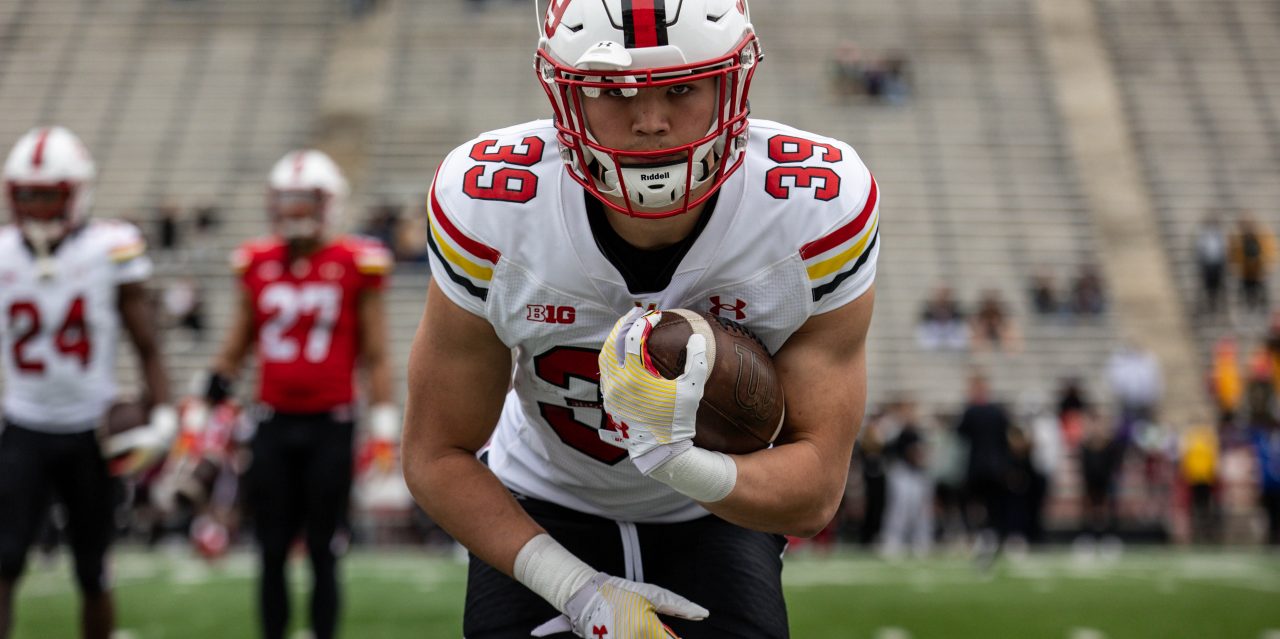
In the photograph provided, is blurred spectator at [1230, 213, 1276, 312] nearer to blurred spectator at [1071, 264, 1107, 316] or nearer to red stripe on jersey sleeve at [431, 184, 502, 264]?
blurred spectator at [1071, 264, 1107, 316]

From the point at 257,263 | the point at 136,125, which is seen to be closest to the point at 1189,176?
the point at 136,125

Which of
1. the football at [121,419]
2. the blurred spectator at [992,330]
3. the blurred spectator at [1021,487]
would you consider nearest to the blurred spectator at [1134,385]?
the blurred spectator at [992,330]

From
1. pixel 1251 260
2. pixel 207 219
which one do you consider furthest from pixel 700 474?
pixel 207 219

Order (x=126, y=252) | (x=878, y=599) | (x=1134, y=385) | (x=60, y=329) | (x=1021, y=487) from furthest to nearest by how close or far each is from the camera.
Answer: (x=1134, y=385), (x=1021, y=487), (x=878, y=599), (x=126, y=252), (x=60, y=329)

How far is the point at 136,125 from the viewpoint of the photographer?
21453mm

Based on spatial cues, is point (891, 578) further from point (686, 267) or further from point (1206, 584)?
point (686, 267)

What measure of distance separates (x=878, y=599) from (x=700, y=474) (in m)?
6.62

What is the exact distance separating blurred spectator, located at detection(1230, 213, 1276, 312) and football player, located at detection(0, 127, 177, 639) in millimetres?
14953

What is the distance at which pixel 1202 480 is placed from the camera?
1480 cm

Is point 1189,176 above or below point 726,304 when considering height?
below

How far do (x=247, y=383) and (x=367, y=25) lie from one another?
892 cm

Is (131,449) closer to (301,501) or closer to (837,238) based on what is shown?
(301,501)

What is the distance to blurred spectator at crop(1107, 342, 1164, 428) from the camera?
15797 mm

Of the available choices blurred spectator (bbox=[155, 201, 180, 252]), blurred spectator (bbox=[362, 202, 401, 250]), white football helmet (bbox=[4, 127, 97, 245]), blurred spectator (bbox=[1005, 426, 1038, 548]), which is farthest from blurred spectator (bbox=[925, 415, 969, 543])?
blurred spectator (bbox=[155, 201, 180, 252])
